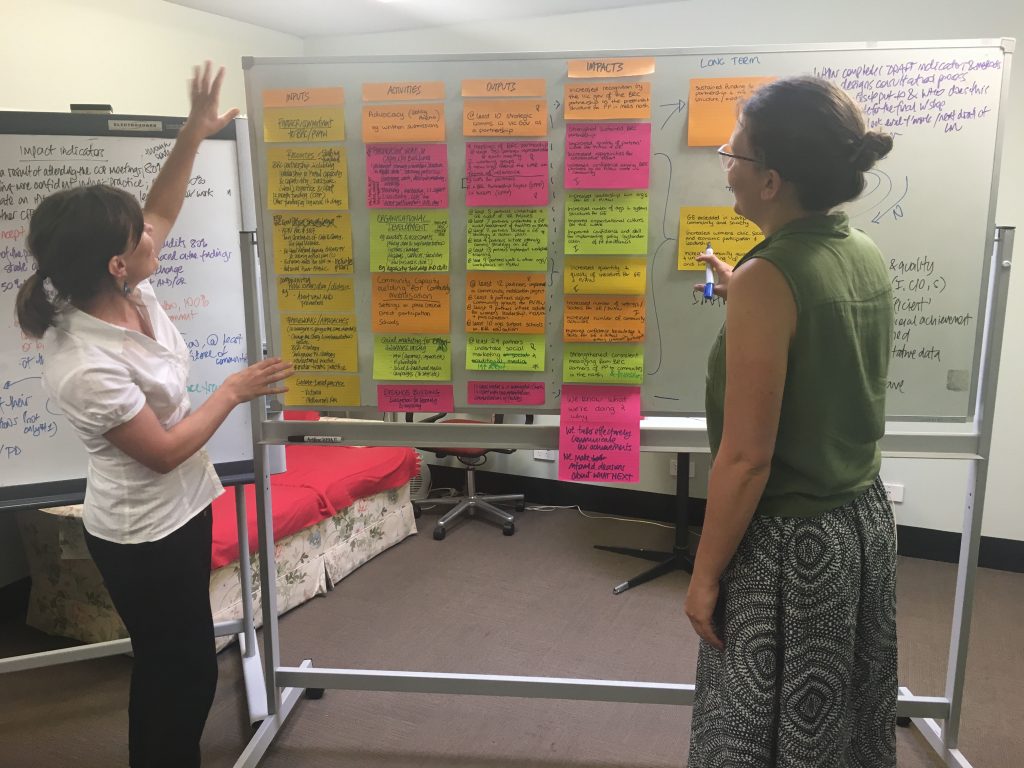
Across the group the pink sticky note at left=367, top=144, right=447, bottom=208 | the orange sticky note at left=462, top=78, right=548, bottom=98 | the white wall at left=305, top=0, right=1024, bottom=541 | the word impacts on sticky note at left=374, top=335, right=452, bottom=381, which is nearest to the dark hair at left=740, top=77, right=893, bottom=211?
the orange sticky note at left=462, top=78, right=548, bottom=98

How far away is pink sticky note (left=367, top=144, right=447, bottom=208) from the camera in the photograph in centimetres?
168

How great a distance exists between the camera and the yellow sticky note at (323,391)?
1810 mm

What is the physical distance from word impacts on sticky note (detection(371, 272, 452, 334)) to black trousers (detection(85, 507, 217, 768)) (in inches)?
24.2

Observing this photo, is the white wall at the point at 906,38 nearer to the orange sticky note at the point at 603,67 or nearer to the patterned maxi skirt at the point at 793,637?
the orange sticky note at the point at 603,67

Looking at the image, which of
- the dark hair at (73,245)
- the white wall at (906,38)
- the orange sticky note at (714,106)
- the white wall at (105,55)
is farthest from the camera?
the white wall at (906,38)

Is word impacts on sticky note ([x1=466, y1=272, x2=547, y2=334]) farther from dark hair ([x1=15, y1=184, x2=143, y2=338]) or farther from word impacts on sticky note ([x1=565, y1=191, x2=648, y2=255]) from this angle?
dark hair ([x1=15, y1=184, x2=143, y2=338])

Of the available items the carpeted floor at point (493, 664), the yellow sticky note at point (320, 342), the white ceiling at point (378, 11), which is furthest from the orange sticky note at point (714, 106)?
the white ceiling at point (378, 11)

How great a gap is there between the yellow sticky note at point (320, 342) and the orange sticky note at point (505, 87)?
614mm

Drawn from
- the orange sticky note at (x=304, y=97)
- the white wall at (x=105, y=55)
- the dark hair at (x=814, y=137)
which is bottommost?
the dark hair at (x=814, y=137)

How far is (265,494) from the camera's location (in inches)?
75.5

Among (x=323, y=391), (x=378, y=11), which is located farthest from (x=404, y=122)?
(x=378, y=11)

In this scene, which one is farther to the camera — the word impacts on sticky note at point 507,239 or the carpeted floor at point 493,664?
the carpeted floor at point 493,664

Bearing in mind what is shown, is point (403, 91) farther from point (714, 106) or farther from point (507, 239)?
point (714, 106)

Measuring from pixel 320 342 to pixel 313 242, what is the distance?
9.7 inches
